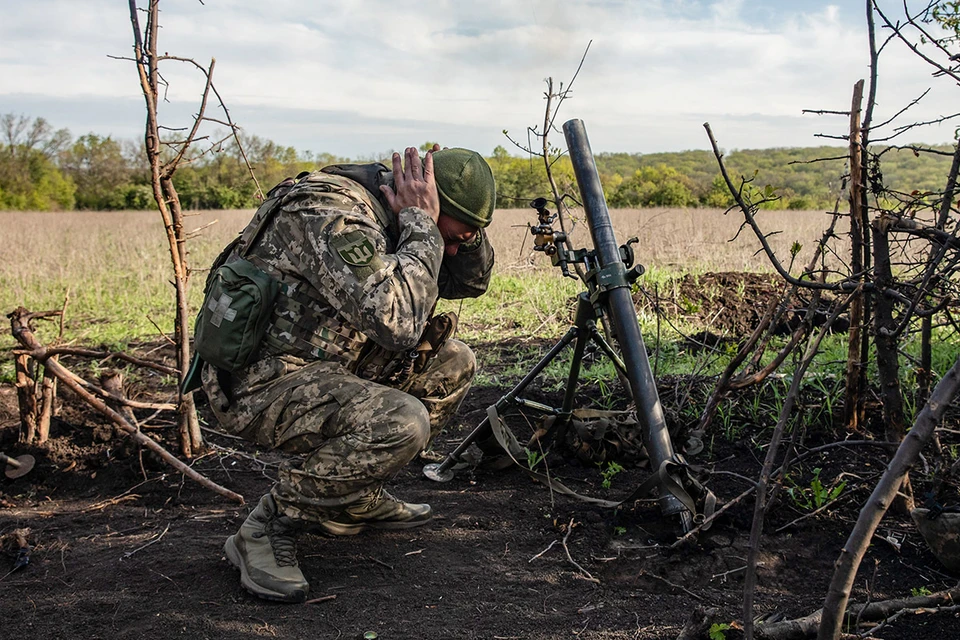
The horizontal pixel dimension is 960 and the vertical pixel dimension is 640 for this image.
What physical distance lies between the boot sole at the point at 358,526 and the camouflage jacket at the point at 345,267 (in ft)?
2.08

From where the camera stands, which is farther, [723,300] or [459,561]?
[723,300]

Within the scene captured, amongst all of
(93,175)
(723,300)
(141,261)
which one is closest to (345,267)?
(723,300)

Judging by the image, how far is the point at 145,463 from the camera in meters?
3.49

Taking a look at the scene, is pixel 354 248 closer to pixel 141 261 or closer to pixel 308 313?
pixel 308 313

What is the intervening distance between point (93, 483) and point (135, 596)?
3.88 feet

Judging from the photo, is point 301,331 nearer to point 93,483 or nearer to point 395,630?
point 395,630

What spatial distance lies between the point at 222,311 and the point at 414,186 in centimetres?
80

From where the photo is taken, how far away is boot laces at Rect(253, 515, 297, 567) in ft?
8.23

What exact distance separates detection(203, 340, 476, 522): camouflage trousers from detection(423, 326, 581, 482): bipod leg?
628mm

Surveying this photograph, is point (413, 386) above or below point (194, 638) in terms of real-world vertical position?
above

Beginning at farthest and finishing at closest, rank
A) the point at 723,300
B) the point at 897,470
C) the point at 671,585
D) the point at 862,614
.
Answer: the point at 723,300, the point at 671,585, the point at 862,614, the point at 897,470

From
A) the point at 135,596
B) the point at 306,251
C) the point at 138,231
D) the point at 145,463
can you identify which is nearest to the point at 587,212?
the point at 306,251

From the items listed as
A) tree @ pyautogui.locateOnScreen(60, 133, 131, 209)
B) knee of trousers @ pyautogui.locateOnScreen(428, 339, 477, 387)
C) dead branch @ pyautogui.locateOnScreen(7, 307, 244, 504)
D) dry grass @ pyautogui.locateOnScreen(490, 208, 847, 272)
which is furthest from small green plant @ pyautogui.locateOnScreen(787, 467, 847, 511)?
tree @ pyautogui.locateOnScreen(60, 133, 131, 209)

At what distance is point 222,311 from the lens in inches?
98.1
